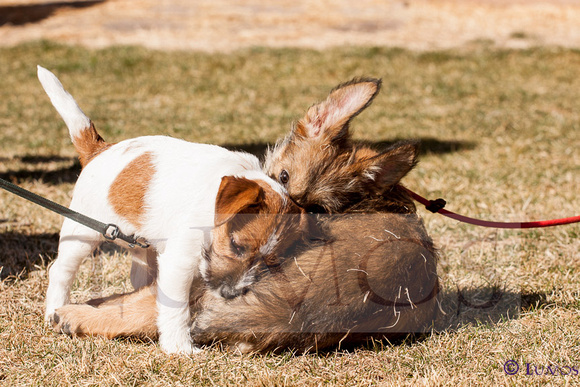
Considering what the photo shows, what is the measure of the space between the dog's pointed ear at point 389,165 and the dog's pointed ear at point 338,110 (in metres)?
0.33

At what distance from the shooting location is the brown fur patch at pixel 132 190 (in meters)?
2.93

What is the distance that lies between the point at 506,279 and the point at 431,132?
15.0ft

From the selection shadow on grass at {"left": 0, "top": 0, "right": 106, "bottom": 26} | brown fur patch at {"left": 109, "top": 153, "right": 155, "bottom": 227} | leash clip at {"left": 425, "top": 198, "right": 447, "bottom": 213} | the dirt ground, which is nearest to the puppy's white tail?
brown fur patch at {"left": 109, "top": 153, "right": 155, "bottom": 227}

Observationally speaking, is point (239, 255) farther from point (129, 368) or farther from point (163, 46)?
point (163, 46)

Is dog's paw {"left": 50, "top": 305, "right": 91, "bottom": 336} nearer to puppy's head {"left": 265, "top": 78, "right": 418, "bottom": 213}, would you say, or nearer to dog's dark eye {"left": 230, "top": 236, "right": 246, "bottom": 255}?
dog's dark eye {"left": 230, "top": 236, "right": 246, "bottom": 255}

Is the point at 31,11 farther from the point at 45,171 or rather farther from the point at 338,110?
the point at 338,110

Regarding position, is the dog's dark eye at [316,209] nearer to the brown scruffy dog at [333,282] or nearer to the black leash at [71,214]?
the brown scruffy dog at [333,282]

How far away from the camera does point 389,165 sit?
10.0ft

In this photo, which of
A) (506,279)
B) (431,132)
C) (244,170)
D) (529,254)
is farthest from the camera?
(431,132)

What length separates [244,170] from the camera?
116 inches

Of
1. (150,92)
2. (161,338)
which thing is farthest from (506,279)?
(150,92)

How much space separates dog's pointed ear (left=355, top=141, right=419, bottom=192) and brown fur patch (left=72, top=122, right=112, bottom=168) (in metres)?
1.38

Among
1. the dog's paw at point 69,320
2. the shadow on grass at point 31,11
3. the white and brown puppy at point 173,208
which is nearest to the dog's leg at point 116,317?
the dog's paw at point 69,320

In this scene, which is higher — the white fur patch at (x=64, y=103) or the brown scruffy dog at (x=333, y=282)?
the white fur patch at (x=64, y=103)
